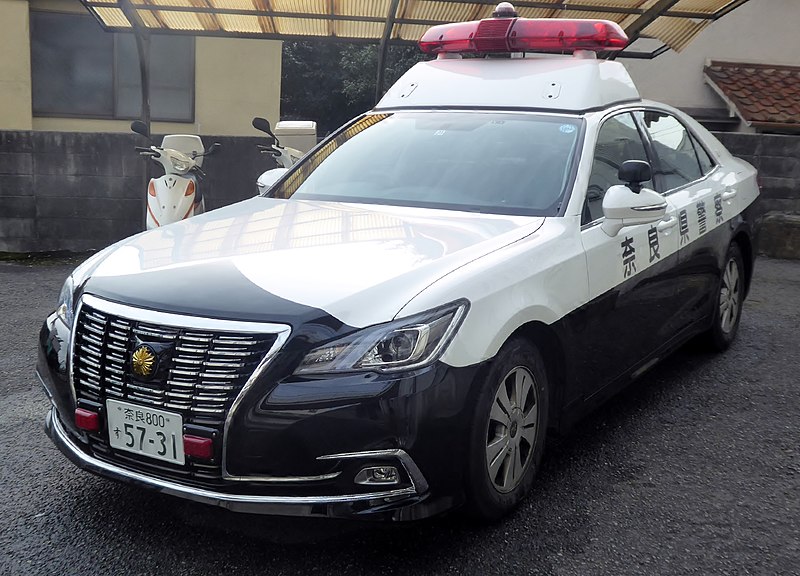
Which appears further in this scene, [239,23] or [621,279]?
[239,23]

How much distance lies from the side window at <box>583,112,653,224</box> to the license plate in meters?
1.82

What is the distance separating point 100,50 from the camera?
43.8 ft

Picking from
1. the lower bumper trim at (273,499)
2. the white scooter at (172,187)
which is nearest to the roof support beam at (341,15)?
the white scooter at (172,187)

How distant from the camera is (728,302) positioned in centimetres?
528

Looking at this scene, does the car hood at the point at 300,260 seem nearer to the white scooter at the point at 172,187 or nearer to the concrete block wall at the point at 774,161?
the white scooter at the point at 172,187

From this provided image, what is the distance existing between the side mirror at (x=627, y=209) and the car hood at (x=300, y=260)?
0.32 meters

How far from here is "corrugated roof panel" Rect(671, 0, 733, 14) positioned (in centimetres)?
750

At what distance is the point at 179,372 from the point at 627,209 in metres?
1.88

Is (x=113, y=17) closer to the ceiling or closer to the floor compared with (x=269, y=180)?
closer to the ceiling

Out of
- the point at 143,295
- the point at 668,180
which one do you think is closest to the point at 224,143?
the point at 668,180

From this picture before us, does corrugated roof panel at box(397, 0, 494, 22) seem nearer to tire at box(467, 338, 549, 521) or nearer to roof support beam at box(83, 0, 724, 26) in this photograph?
roof support beam at box(83, 0, 724, 26)

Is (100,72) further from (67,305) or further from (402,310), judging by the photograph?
(402,310)

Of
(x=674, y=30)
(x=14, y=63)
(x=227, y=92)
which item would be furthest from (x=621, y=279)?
(x=14, y=63)

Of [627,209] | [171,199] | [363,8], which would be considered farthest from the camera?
[363,8]
